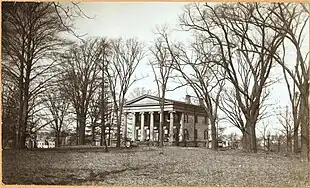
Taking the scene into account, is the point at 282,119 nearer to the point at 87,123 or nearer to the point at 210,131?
the point at 210,131

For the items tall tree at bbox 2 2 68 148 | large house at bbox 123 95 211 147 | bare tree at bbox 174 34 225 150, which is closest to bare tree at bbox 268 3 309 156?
bare tree at bbox 174 34 225 150

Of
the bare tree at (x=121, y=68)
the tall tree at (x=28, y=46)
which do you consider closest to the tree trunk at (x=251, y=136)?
the bare tree at (x=121, y=68)

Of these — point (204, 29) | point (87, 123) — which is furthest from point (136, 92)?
point (204, 29)

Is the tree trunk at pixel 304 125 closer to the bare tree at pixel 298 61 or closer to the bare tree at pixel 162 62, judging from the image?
the bare tree at pixel 298 61

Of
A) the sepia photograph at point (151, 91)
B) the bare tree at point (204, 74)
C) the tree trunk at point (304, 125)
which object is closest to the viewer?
the tree trunk at point (304, 125)

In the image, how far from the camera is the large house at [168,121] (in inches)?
154

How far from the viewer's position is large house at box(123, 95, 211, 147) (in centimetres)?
390

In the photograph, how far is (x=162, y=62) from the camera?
402 cm

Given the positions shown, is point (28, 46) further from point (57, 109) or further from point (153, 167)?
point (153, 167)

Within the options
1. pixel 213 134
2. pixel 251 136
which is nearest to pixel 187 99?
pixel 213 134

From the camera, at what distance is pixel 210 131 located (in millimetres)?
3908

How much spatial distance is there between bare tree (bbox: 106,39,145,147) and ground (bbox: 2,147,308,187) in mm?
229

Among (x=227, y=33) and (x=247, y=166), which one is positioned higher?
(x=227, y=33)

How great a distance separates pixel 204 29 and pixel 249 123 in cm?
81
